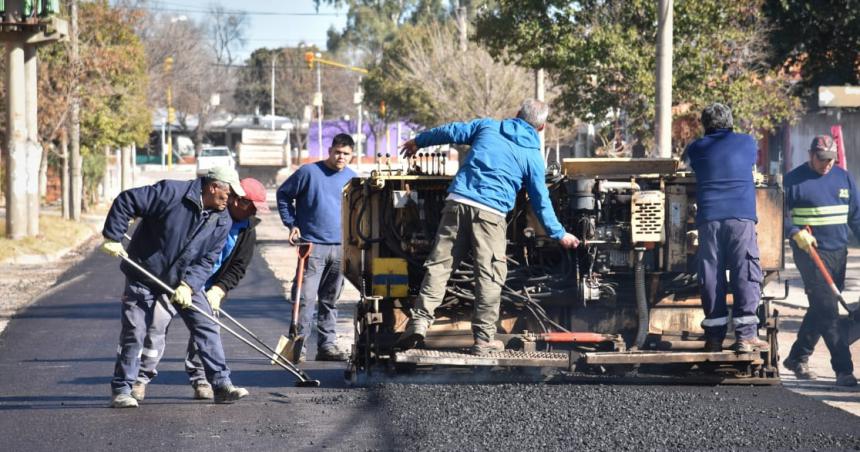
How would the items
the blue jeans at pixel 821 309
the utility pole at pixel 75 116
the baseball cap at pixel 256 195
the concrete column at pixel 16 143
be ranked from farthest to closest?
1. the utility pole at pixel 75 116
2. the concrete column at pixel 16 143
3. the blue jeans at pixel 821 309
4. the baseball cap at pixel 256 195

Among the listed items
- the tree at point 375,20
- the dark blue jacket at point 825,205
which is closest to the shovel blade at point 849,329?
the dark blue jacket at point 825,205

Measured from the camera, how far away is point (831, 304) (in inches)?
387

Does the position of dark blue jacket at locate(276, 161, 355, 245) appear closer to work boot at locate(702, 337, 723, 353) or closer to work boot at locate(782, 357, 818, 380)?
work boot at locate(702, 337, 723, 353)

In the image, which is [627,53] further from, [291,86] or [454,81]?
[291,86]

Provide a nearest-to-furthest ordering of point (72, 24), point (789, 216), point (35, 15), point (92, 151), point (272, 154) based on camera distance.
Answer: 1. point (789, 216)
2. point (35, 15)
3. point (72, 24)
4. point (92, 151)
5. point (272, 154)

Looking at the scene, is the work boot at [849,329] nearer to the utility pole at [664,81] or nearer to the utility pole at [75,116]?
the utility pole at [664,81]

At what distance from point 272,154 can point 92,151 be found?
2298cm

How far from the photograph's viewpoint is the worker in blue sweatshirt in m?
9.84

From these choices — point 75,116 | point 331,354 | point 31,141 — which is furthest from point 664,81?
point 75,116

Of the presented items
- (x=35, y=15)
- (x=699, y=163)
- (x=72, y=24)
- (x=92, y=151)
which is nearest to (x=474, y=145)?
(x=699, y=163)

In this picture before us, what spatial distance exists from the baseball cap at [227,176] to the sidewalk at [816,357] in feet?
13.4

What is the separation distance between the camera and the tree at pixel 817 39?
24.5 metres

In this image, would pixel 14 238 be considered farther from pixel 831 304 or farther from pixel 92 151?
pixel 831 304

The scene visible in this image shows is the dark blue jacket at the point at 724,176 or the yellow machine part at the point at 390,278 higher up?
the dark blue jacket at the point at 724,176
